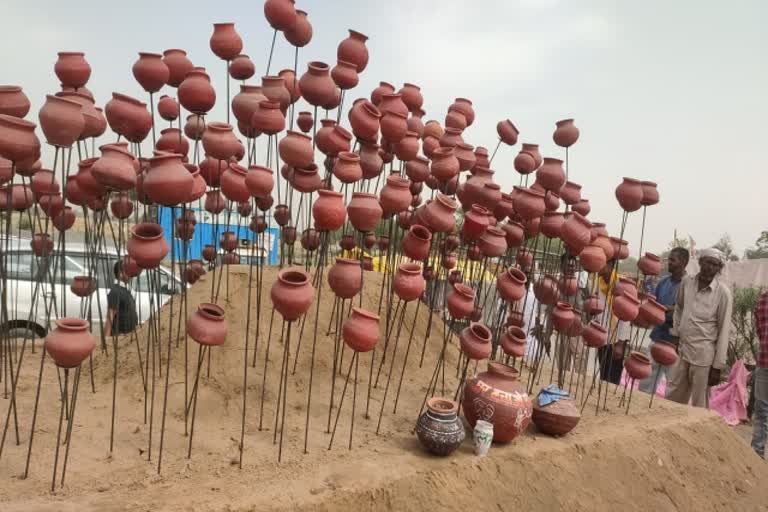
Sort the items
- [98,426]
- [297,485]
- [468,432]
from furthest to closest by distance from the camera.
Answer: [468,432] < [98,426] < [297,485]

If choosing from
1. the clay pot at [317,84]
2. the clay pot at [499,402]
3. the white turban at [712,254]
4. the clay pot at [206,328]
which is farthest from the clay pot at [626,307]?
the clay pot at [206,328]

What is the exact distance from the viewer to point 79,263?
6.59 m

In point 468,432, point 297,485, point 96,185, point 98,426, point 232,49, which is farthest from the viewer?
point 232,49

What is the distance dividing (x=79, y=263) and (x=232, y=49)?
4.08 meters

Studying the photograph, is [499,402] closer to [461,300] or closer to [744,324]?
[461,300]

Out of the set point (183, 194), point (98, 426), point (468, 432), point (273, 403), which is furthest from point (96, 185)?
point (468, 432)

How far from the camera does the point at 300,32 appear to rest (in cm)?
393

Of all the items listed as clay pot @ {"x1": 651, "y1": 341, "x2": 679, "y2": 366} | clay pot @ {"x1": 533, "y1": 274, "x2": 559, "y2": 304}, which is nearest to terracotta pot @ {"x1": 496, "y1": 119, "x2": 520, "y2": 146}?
clay pot @ {"x1": 533, "y1": 274, "x2": 559, "y2": 304}

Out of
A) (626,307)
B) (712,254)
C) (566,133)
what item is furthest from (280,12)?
(712,254)

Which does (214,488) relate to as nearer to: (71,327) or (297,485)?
(297,485)

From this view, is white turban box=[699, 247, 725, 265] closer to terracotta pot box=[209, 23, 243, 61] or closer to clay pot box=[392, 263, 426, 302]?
clay pot box=[392, 263, 426, 302]

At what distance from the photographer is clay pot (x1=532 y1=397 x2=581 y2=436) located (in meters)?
3.63

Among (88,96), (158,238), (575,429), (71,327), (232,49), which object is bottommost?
(575,429)

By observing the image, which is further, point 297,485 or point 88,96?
point 88,96
